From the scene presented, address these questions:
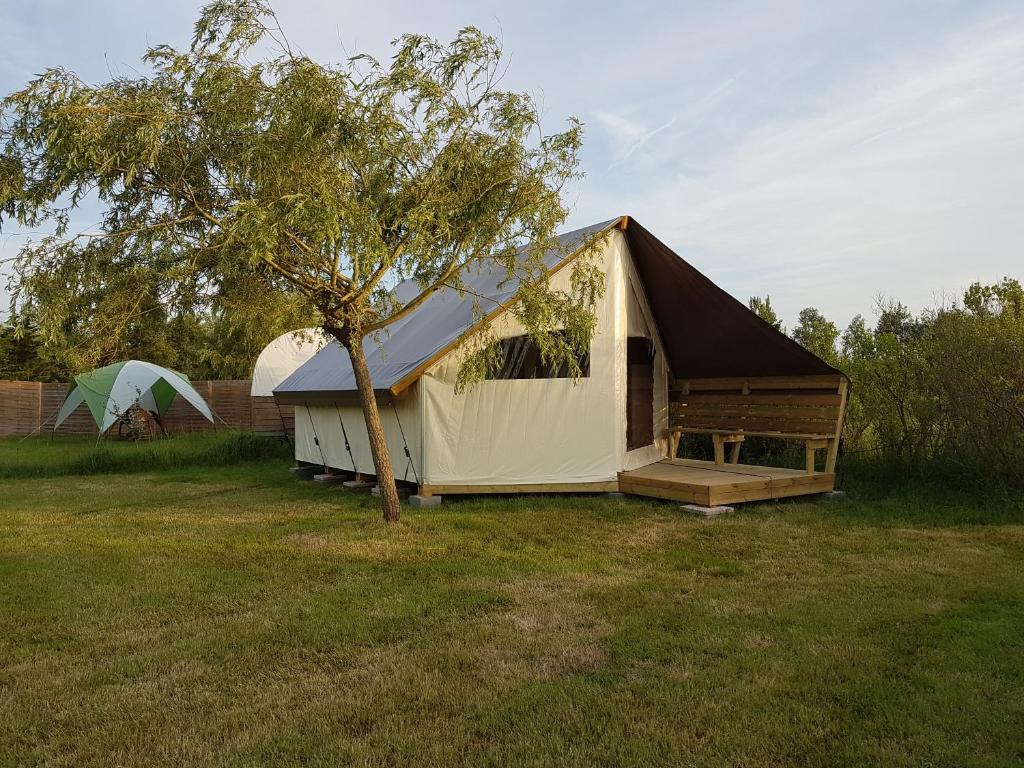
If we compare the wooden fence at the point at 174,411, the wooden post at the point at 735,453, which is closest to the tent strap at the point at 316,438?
the wooden post at the point at 735,453

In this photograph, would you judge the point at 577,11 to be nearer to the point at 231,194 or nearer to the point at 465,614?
the point at 231,194

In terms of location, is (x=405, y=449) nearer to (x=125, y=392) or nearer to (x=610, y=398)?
(x=610, y=398)

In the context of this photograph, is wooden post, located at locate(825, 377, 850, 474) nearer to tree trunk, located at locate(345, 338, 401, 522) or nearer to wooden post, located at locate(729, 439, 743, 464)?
wooden post, located at locate(729, 439, 743, 464)

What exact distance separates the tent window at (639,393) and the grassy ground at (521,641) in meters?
2.24

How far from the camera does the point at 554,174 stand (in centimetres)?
682

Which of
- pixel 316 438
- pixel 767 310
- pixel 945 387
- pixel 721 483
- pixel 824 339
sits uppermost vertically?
pixel 767 310

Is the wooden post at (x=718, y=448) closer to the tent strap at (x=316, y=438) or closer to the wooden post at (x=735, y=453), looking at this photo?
the wooden post at (x=735, y=453)

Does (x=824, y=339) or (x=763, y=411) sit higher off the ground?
(x=824, y=339)

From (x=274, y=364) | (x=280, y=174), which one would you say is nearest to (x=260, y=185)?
(x=280, y=174)

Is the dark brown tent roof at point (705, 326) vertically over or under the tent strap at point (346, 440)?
over

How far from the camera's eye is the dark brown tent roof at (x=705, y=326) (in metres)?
8.40

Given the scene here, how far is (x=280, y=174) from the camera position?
571cm

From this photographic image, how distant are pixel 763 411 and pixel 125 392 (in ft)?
46.4

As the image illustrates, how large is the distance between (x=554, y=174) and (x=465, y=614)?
4.19m
